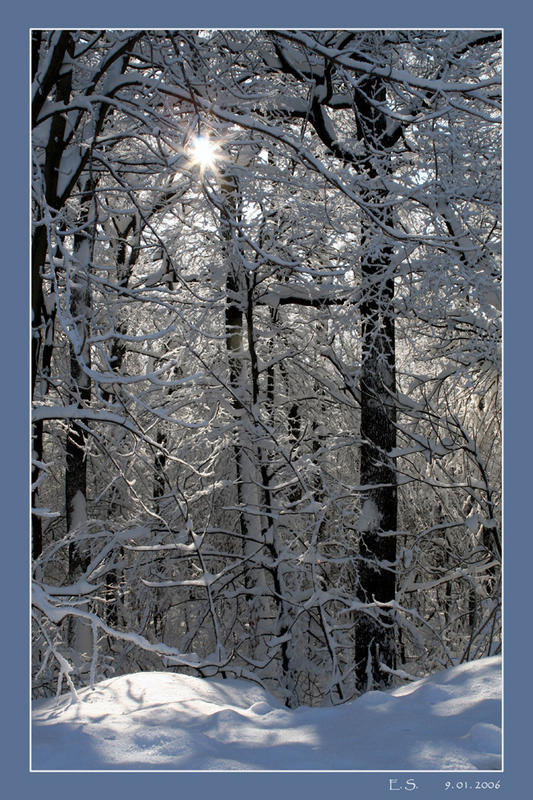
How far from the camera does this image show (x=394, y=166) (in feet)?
17.6

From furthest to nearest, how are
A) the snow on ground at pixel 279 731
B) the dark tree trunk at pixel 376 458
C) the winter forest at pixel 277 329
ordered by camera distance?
1. the dark tree trunk at pixel 376 458
2. the winter forest at pixel 277 329
3. the snow on ground at pixel 279 731

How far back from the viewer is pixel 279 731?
287 cm

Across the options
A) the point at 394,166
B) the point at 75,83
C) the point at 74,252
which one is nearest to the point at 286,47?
the point at 394,166

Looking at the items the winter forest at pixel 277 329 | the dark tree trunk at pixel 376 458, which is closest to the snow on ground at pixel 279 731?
the winter forest at pixel 277 329

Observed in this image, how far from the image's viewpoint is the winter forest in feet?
13.4

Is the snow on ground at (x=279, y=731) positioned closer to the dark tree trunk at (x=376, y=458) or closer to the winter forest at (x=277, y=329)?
the winter forest at (x=277, y=329)

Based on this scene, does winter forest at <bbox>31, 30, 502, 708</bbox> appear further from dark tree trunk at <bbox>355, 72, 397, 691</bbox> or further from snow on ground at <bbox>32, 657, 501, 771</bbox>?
snow on ground at <bbox>32, 657, 501, 771</bbox>

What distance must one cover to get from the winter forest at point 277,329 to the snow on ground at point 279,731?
361 mm

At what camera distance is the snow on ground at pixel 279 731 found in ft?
8.44

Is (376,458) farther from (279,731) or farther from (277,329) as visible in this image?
(279,731)

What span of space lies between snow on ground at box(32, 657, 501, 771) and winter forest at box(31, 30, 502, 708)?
0.36 m

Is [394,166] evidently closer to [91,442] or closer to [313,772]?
[91,442]

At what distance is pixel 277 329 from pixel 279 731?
432 centimetres

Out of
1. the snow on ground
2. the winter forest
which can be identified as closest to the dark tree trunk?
the winter forest
